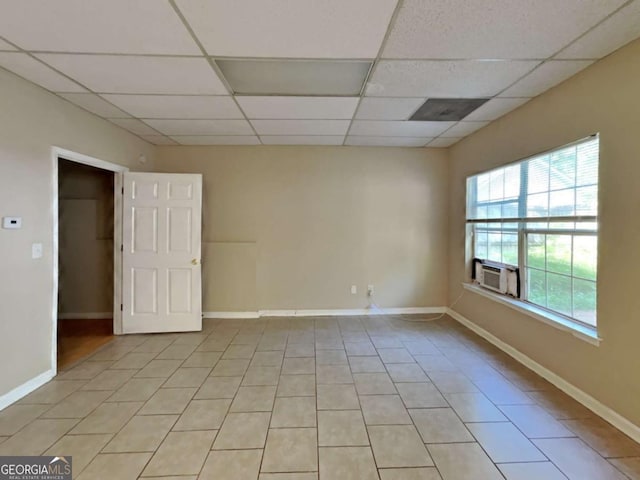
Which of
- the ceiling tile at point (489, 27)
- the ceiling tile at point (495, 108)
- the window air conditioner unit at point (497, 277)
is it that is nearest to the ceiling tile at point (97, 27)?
the ceiling tile at point (489, 27)

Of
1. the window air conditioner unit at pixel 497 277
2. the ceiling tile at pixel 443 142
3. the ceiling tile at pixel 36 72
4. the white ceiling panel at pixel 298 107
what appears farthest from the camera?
the ceiling tile at pixel 443 142

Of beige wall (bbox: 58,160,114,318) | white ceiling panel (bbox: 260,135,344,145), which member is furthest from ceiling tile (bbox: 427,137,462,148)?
beige wall (bbox: 58,160,114,318)

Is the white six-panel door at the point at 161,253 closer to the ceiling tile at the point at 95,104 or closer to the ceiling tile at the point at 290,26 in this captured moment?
the ceiling tile at the point at 95,104

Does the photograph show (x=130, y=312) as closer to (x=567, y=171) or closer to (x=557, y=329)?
(x=557, y=329)

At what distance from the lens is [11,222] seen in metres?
2.32

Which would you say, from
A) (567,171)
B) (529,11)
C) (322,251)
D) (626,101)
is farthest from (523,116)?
(322,251)

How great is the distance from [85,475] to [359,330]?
288cm

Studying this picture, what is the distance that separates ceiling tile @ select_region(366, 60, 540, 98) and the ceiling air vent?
12 centimetres

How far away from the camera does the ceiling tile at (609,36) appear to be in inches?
66.4

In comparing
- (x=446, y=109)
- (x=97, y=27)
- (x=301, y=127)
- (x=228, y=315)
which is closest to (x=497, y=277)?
(x=446, y=109)

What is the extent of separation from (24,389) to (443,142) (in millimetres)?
5136

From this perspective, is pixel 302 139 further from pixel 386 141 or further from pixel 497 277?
pixel 497 277

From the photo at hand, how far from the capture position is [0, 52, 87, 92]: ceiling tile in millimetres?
2123

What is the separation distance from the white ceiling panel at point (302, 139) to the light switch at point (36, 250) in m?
2.56
